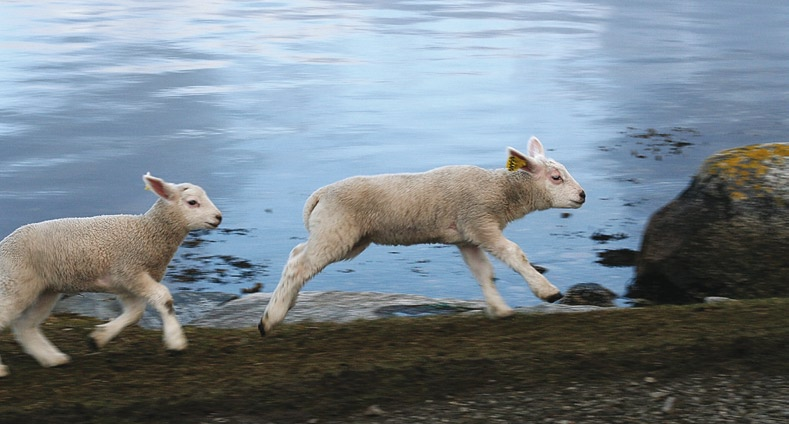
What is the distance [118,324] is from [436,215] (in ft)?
6.70

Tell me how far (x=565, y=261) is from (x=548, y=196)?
11.1 ft

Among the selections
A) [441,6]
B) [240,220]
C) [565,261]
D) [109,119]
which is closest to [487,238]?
[565,261]

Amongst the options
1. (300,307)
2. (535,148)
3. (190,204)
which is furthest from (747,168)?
(190,204)

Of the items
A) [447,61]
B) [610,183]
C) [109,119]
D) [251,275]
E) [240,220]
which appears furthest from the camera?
[447,61]

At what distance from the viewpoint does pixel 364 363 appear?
668cm

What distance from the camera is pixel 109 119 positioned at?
16.6 meters

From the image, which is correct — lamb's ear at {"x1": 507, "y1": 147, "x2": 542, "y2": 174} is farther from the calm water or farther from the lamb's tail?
the calm water

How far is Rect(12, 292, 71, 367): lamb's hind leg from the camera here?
692cm

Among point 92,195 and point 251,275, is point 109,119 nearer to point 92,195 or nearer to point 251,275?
point 92,195

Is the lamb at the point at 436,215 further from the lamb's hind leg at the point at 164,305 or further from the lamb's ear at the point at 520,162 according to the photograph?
the lamb's hind leg at the point at 164,305

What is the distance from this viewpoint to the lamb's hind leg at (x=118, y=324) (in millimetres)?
7074

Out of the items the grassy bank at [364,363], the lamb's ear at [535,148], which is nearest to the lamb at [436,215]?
the lamb's ear at [535,148]

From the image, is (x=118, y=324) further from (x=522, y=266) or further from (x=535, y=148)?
(x=535, y=148)

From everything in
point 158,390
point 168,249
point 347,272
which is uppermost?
point 168,249
